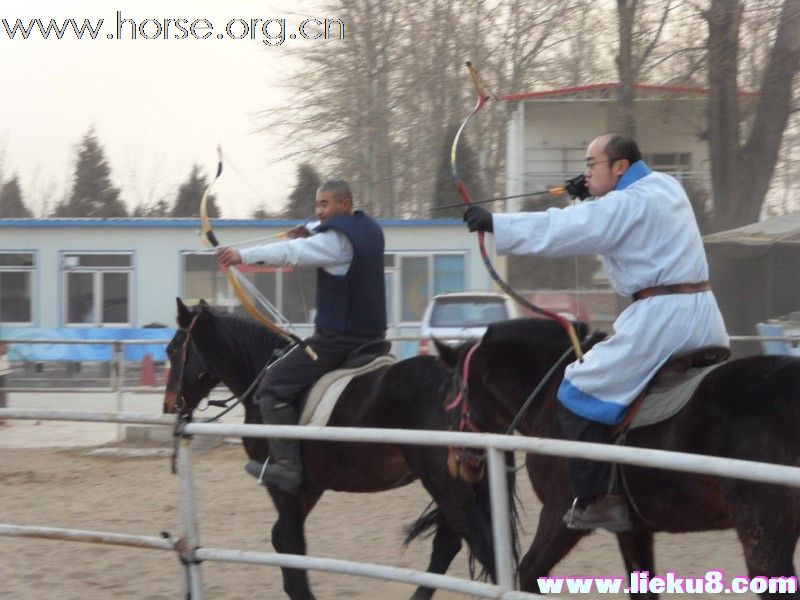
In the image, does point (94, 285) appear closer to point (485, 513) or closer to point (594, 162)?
point (485, 513)

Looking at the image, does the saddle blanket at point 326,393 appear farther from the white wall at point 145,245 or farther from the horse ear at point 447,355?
the white wall at point 145,245

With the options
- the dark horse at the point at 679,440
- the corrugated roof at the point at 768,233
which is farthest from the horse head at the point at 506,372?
the corrugated roof at the point at 768,233

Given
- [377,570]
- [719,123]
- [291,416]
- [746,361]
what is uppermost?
[719,123]

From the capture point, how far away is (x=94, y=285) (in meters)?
22.2

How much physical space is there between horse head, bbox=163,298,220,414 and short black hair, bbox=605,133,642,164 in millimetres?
2794

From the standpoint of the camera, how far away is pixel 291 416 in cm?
570

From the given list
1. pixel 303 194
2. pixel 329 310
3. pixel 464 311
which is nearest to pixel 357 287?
pixel 329 310

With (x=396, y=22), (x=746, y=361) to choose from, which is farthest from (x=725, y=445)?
(x=396, y=22)

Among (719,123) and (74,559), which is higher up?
(719,123)

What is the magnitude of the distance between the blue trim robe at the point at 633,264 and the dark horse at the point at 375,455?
3.53 ft

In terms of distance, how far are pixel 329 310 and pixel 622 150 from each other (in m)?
1.99

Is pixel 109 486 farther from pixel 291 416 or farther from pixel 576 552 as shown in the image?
pixel 576 552

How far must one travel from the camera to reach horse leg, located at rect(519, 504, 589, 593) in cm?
438

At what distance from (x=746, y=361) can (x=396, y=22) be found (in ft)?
97.6
